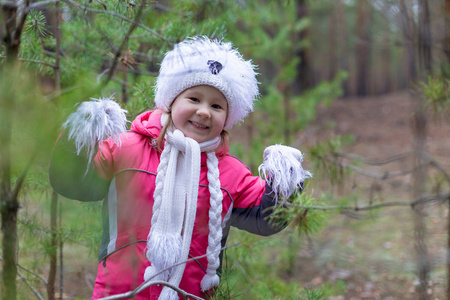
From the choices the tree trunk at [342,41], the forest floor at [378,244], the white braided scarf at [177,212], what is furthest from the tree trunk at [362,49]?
the white braided scarf at [177,212]

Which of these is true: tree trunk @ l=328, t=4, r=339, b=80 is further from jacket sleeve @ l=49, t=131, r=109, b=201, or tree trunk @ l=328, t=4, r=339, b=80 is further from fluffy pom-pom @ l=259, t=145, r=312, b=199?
jacket sleeve @ l=49, t=131, r=109, b=201

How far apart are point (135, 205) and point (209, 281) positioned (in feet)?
1.39

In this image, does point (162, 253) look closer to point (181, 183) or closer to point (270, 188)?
point (181, 183)

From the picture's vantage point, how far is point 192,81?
183 centimetres

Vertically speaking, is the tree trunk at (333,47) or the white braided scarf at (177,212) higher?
the tree trunk at (333,47)

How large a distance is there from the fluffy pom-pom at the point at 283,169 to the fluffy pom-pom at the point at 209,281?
1.36 ft

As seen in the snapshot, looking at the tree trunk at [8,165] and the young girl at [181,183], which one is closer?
the tree trunk at [8,165]

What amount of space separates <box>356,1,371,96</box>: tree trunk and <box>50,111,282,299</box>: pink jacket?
1550cm

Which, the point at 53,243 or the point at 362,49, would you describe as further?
the point at 362,49

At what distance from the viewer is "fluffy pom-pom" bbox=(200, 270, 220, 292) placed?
5.89 ft

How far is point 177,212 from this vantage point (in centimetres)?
174

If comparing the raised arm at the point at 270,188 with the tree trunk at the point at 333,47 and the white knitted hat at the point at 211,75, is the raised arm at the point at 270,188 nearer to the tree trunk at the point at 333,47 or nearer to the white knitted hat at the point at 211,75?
the white knitted hat at the point at 211,75

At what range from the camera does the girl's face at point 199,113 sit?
6.01ft

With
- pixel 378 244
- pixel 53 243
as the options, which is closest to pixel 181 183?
pixel 53 243
